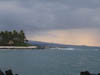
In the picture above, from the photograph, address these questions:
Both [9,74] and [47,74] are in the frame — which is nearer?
[9,74]

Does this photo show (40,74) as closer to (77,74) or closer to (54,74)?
(54,74)

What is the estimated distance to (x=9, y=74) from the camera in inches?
1500

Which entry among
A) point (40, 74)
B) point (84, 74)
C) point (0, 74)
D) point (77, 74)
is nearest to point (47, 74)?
point (40, 74)

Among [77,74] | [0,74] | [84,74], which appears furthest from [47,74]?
[84,74]

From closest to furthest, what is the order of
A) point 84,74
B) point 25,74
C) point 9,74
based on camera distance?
1. point 84,74
2. point 9,74
3. point 25,74

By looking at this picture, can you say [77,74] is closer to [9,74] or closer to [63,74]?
[63,74]

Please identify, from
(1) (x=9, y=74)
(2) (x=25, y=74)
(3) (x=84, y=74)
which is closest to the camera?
(3) (x=84, y=74)

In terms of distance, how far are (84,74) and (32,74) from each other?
2821cm

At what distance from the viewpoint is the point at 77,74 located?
62.6 m

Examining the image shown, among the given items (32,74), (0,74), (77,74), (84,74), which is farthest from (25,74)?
(84,74)

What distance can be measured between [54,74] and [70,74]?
2996 mm

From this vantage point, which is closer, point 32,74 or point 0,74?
point 0,74

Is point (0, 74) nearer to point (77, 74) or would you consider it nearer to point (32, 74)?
point (32, 74)

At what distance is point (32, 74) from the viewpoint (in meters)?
60.9
